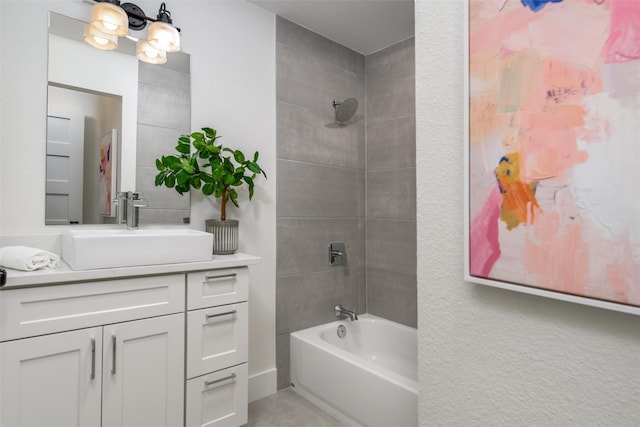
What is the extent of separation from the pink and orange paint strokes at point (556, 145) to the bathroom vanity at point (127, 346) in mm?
1174

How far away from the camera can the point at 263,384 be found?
87.4 inches

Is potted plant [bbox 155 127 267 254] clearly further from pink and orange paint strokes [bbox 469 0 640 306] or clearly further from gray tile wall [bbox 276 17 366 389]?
pink and orange paint strokes [bbox 469 0 640 306]

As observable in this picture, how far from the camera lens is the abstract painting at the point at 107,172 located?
1.67m

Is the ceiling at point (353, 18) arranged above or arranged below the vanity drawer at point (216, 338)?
above

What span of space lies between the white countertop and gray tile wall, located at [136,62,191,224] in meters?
0.46

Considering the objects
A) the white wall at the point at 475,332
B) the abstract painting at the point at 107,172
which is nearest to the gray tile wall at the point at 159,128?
Result: the abstract painting at the point at 107,172

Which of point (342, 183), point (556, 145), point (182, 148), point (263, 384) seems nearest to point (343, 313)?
point (263, 384)

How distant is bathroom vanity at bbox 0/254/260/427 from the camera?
118 cm

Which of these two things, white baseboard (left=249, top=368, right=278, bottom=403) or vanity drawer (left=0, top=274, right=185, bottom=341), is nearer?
vanity drawer (left=0, top=274, right=185, bottom=341)

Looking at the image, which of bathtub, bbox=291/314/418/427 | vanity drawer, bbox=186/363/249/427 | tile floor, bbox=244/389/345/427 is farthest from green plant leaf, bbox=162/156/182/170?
tile floor, bbox=244/389/345/427

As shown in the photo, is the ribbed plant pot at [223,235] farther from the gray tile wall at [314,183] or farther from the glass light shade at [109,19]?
the glass light shade at [109,19]

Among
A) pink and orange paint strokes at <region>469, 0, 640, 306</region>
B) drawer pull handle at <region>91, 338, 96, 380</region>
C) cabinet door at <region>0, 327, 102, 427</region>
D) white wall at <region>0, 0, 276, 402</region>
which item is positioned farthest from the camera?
white wall at <region>0, 0, 276, 402</region>

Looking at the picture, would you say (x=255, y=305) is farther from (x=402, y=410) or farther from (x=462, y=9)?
(x=462, y=9)

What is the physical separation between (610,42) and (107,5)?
187 cm
